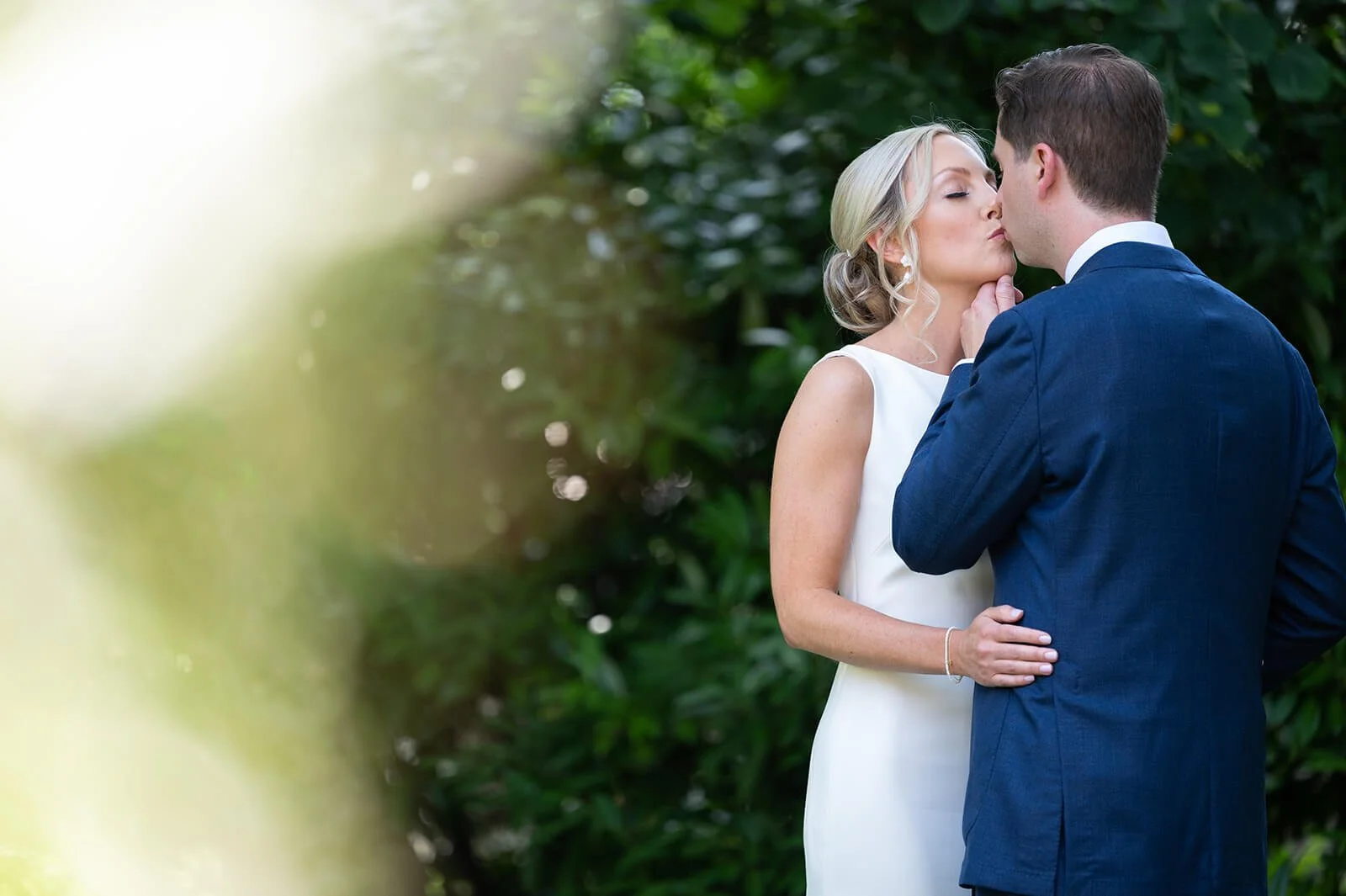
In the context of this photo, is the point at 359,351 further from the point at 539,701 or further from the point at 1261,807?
the point at 1261,807

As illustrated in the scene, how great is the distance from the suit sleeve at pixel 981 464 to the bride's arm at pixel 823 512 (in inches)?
14.3

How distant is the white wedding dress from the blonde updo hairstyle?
164 millimetres

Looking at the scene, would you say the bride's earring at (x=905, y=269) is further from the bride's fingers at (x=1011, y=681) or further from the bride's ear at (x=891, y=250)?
the bride's fingers at (x=1011, y=681)

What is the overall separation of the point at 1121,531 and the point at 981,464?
0.19 m

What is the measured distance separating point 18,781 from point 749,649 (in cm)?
175

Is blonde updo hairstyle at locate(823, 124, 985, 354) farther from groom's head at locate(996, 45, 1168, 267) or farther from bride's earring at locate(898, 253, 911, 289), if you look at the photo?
groom's head at locate(996, 45, 1168, 267)

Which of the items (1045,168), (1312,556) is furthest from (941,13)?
(1312,556)

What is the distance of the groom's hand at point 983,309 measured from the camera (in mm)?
2082

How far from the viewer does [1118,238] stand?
176 cm

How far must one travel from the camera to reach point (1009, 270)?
87.0 inches

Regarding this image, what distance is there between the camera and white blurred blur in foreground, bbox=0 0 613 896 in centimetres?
343

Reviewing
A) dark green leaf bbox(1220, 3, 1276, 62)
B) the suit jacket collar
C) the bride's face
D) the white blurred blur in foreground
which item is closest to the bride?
the bride's face

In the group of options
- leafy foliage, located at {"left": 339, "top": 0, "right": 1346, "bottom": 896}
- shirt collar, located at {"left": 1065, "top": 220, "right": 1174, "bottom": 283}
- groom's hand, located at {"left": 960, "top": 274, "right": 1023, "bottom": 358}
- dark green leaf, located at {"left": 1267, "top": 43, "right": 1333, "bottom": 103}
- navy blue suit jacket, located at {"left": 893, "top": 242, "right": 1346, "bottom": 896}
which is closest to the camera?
navy blue suit jacket, located at {"left": 893, "top": 242, "right": 1346, "bottom": 896}

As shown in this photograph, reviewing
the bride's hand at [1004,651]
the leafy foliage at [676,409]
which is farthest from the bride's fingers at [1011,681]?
the leafy foliage at [676,409]
